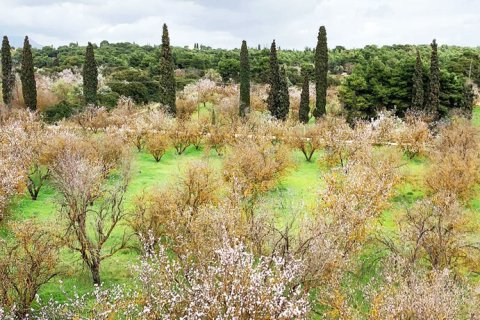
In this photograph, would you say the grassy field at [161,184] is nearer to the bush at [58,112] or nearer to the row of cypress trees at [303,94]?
the row of cypress trees at [303,94]

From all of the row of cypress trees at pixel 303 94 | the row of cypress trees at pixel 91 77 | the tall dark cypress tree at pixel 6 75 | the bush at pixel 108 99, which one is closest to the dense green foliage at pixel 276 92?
the row of cypress trees at pixel 303 94

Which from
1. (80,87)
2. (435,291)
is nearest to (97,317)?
(435,291)

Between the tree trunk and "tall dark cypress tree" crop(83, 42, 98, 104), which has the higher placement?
"tall dark cypress tree" crop(83, 42, 98, 104)

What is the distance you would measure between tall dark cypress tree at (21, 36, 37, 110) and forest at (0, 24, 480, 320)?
195 millimetres

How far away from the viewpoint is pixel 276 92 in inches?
2601

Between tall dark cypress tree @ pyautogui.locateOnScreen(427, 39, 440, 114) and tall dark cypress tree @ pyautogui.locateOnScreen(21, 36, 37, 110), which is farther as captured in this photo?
tall dark cypress tree @ pyautogui.locateOnScreen(21, 36, 37, 110)

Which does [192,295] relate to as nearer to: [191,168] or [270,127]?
[191,168]

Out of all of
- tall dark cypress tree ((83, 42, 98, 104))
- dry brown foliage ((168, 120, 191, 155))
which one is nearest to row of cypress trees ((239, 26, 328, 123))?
dry brown foliage ((168, 120, 191, 155))

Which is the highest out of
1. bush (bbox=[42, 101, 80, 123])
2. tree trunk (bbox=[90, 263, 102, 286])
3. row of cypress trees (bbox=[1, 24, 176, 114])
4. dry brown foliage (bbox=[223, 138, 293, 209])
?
row of cypress trees (bbox=[1, 24, 176, 114])

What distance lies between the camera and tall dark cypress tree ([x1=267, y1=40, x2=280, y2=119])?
216ft

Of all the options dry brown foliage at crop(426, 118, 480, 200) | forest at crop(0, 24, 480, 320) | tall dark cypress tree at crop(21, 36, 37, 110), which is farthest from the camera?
tall dark cypress tree at crop(21, 36, 37, 110)

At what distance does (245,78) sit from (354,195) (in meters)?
42.3

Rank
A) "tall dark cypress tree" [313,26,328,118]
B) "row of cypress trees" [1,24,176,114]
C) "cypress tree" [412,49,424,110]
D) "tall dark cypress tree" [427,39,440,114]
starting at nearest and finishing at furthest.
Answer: "tall dark cypress tree" [427,39,440,114]
"cypress tree" [412,49,424,110]
"tall dark cypress tree" [313,26,328,118]
"row of cypress trees" [1,24,176,114]

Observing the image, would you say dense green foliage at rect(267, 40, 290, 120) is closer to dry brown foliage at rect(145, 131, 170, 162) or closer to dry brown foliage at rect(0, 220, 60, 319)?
dry brown foliage at rect(145, 131, 170, 162)
